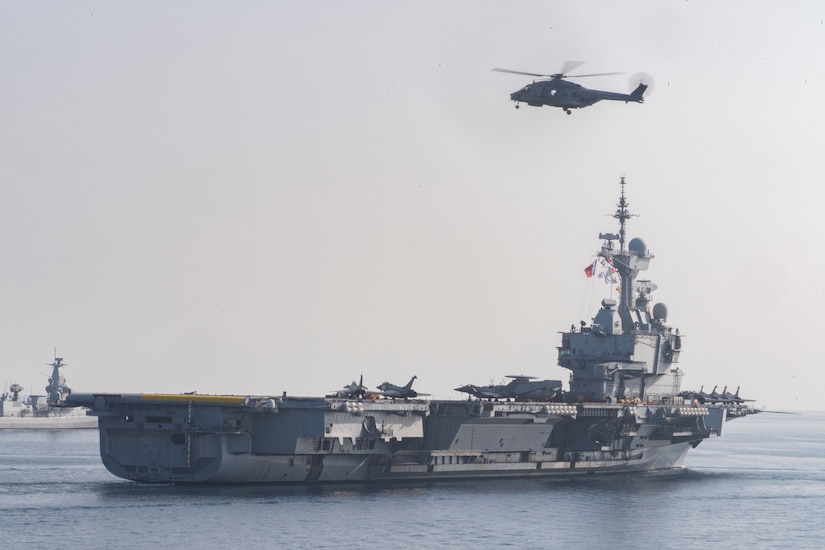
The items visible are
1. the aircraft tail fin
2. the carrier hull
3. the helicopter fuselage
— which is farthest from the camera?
the carrier hull

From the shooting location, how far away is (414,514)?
29719 millimetres

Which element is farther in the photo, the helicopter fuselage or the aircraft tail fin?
the aircraft tail fin

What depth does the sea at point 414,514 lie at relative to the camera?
2622 centimetres

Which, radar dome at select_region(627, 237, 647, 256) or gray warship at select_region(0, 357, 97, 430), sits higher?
radar dome at select_region(627, 237, 647, 256)

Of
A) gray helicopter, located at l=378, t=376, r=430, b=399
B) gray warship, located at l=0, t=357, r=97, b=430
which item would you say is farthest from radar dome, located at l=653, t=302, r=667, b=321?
gray warship, located at l=0, t=357, r=97, b=430

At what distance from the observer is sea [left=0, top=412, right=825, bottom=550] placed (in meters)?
26.2

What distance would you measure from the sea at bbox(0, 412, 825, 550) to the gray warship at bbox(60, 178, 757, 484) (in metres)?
0.61

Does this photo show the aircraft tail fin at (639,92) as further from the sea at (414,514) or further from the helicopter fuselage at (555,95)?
the sea at (414,514)

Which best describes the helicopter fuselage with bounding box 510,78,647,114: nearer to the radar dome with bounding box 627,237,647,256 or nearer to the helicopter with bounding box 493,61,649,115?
the helicopter with bounding box 493,61,649,115

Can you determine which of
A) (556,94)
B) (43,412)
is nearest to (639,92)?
(556,94)

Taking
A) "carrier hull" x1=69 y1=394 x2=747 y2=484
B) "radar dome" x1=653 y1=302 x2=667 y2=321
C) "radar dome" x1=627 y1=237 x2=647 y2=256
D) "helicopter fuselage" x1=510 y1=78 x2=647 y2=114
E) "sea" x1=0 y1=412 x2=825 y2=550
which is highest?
"helicopter fuselage" x1=510 y1=78 x2=647 y2=114

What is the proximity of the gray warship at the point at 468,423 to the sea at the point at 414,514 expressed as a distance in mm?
608

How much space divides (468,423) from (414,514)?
19.6ft

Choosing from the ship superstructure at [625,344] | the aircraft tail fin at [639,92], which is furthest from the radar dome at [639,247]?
the aircraft tail fin at [639,92]
